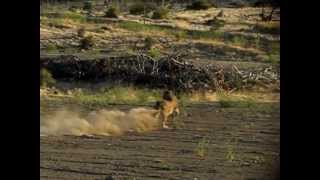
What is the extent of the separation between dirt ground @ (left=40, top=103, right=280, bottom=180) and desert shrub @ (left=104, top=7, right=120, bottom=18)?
0.67 m

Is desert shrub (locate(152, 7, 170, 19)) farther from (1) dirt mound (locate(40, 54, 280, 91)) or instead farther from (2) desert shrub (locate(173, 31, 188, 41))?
(1) dirt mound (locate(40, 54, 280, 91))

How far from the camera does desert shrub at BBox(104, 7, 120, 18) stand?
3.76 metres

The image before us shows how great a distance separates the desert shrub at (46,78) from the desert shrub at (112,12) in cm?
47

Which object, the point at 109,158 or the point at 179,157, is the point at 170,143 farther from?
the point at 109,158

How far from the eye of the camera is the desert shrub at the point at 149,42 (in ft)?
12.3

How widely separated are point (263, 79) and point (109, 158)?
97 cm

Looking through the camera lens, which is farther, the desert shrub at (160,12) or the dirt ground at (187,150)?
the desert shrub at (160,12)

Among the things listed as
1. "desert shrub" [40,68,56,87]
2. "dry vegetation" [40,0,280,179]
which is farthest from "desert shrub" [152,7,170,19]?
"desert shrub" [40,68,56,87]

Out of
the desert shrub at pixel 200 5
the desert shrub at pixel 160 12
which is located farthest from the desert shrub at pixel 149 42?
the desert shrub at pixel 200 5

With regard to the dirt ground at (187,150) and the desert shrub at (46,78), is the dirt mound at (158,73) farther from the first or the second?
the dirt ground at (187,150)

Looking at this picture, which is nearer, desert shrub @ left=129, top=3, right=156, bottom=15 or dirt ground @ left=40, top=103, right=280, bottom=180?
dirt ground @ left=40, top=103, right=280, bottom=180
